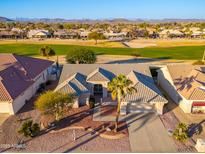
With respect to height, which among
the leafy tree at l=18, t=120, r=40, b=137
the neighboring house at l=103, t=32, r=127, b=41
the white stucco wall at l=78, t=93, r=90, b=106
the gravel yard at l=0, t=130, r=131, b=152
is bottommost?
the gravel yard at l=0, t=130, r=131, b=152

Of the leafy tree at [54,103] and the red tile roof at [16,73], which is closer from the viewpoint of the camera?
the leafy tree at [54,103]

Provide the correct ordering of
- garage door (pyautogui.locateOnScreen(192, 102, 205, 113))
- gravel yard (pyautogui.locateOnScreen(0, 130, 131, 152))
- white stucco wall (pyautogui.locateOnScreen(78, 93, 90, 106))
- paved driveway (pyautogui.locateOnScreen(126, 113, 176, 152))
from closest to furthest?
gravel yard (pyautogui.locateOnScreen(0, 130, 131, 152))
paved driveway (pyautogui.locateOnScreen(126, 113, 176, 152))
garage door (pyautogui.locateOnScreen(192, 102, 205, 113))
white stucco wall (pyautogui.locateOnScreen(78, 93, 90, 106))

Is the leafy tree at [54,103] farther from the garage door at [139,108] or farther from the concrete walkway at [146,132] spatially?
the garage door at [139,108]

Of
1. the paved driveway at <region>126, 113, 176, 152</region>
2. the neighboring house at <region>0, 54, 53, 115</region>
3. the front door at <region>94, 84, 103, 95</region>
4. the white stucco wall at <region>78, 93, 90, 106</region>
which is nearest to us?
the paved driveway at <region>126, 113, 176, 152</region>

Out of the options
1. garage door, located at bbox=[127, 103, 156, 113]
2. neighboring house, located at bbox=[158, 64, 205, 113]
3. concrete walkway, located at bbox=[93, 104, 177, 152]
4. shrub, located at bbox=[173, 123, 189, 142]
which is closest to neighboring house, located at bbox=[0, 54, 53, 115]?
concrete walkway, located at bbox=[93, 104, 177, 152]

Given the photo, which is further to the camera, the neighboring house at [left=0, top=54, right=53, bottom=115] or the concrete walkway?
the neighboring house at [left=0, top=54, right=53, bottom=115]

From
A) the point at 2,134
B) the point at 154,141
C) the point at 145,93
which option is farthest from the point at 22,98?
the point at 154,141

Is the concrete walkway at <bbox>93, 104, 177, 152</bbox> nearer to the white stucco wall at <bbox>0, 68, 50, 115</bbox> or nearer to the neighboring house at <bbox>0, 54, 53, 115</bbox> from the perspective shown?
the white stucco wall at <bbox>0, 68, 50, 115</bbox>

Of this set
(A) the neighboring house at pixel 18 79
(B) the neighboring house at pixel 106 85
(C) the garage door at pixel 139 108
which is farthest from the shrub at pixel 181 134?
(A) the neighboring house at pixel 18 79
